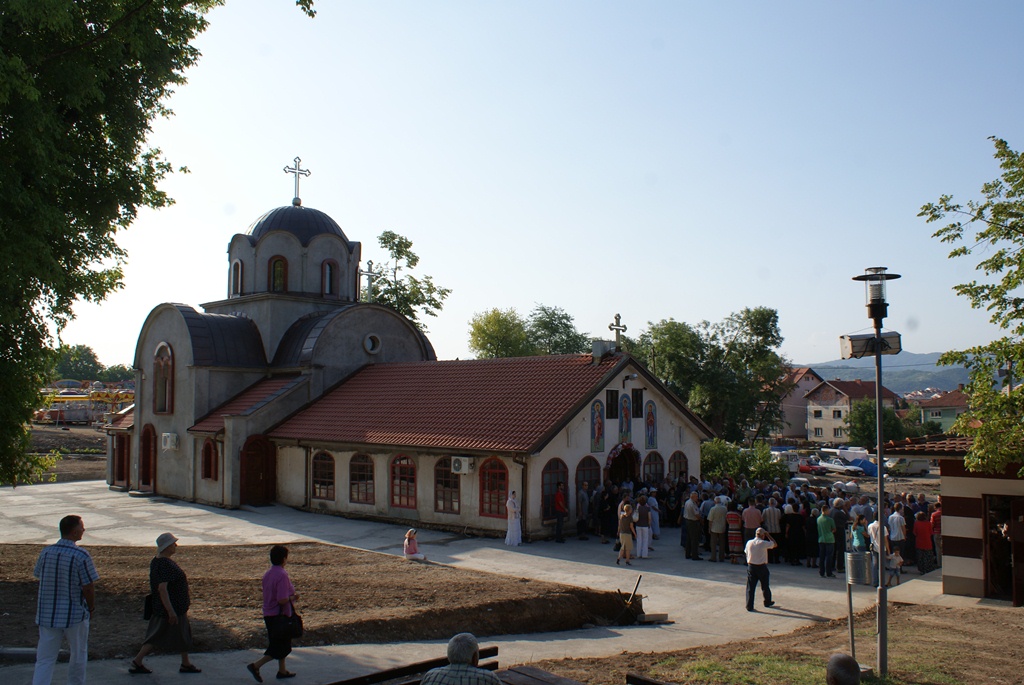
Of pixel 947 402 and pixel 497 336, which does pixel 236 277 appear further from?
pixel 947 402

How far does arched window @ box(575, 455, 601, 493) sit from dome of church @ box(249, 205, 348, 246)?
16.9m

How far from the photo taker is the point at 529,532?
2108 cm

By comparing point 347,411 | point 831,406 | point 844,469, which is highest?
point 347,411

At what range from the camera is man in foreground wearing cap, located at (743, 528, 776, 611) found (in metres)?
14.1

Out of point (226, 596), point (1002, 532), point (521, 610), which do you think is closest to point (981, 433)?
point (1002, 532)

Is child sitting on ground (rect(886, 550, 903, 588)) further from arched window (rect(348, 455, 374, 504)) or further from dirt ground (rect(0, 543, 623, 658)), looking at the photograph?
arched window (rect(348, 455, 374, 504))

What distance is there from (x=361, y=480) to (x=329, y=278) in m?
12.2

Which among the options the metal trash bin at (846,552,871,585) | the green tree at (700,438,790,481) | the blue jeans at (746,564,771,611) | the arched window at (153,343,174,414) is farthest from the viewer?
the green tree at (700,438,790,481)

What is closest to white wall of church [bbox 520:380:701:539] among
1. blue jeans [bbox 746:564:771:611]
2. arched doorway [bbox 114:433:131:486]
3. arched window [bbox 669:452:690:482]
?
arched window [bbox 669:452:690:482]

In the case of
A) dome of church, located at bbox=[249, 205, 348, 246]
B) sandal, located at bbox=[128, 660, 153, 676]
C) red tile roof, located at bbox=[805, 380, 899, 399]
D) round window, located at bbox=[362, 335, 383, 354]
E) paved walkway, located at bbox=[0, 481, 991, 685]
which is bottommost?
paved walkway, located at bbox=[0, 481, 991, 685]

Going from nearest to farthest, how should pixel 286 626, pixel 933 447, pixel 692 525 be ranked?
1. pixel 286 626
2. pixel 933 447
3. pixel 692 525

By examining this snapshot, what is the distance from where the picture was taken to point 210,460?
1144 inches

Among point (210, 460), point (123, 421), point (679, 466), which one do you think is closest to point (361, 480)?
point (210, 460)

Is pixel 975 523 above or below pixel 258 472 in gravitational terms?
above
